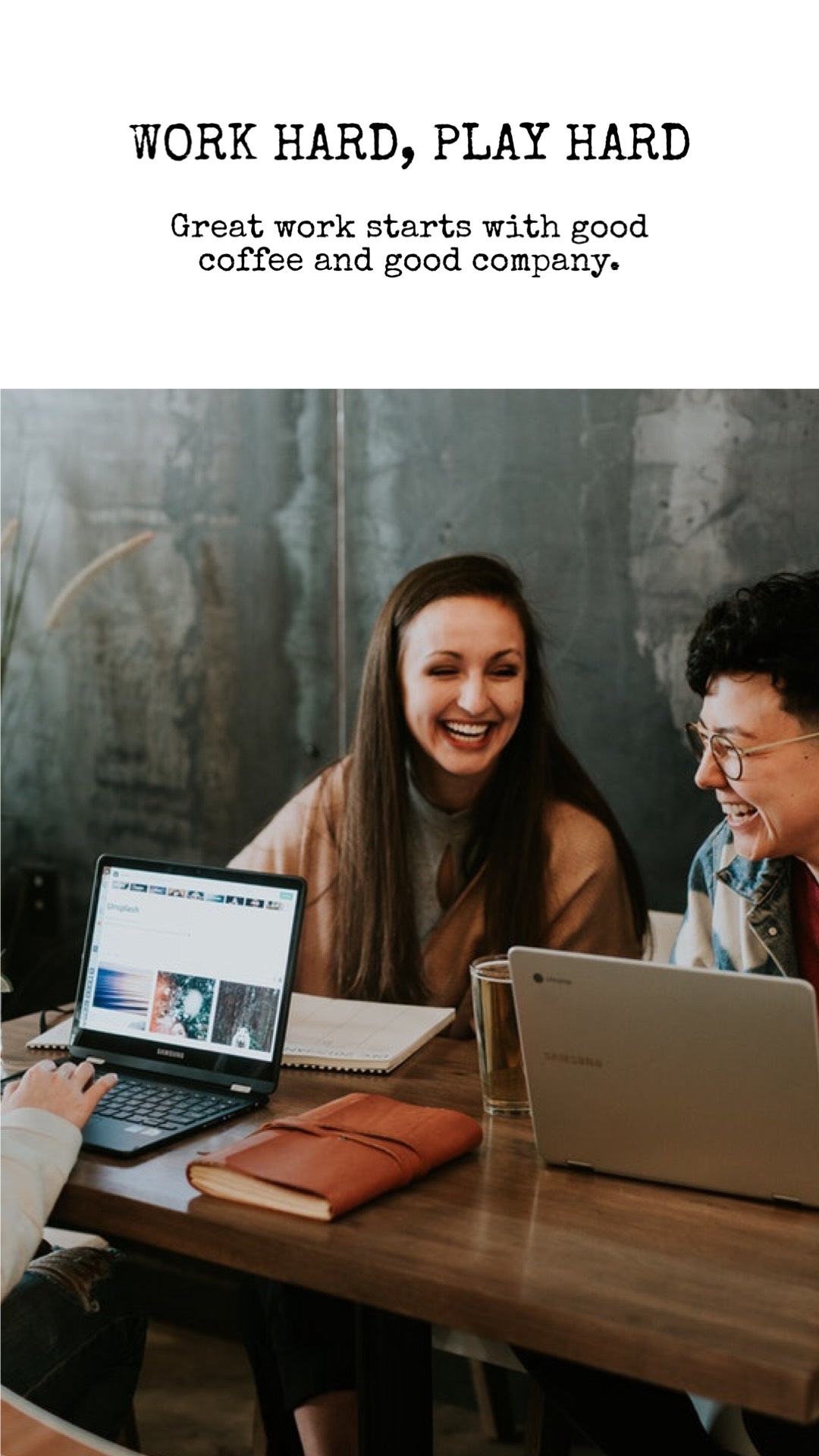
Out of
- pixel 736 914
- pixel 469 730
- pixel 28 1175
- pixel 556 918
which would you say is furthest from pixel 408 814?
pixel 28 1175

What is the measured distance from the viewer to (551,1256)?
1404mm

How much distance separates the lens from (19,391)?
3584 millimetres

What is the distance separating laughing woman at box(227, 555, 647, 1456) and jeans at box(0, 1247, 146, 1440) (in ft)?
2.31

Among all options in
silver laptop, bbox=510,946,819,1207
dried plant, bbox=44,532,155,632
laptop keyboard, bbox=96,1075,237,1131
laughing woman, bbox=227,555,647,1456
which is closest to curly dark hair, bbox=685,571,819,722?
laughing woman, bbox=227,555,647,1456

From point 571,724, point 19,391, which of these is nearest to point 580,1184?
point 571,724

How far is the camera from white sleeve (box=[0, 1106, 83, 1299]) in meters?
1.50

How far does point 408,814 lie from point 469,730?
0.18 m

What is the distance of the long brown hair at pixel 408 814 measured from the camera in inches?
95.7

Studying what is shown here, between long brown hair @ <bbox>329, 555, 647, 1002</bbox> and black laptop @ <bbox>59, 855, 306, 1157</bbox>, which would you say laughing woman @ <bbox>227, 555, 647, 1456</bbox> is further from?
black laptop @ <bbox>59, 855, 306, 1157</bbox>

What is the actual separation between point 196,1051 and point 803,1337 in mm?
841
